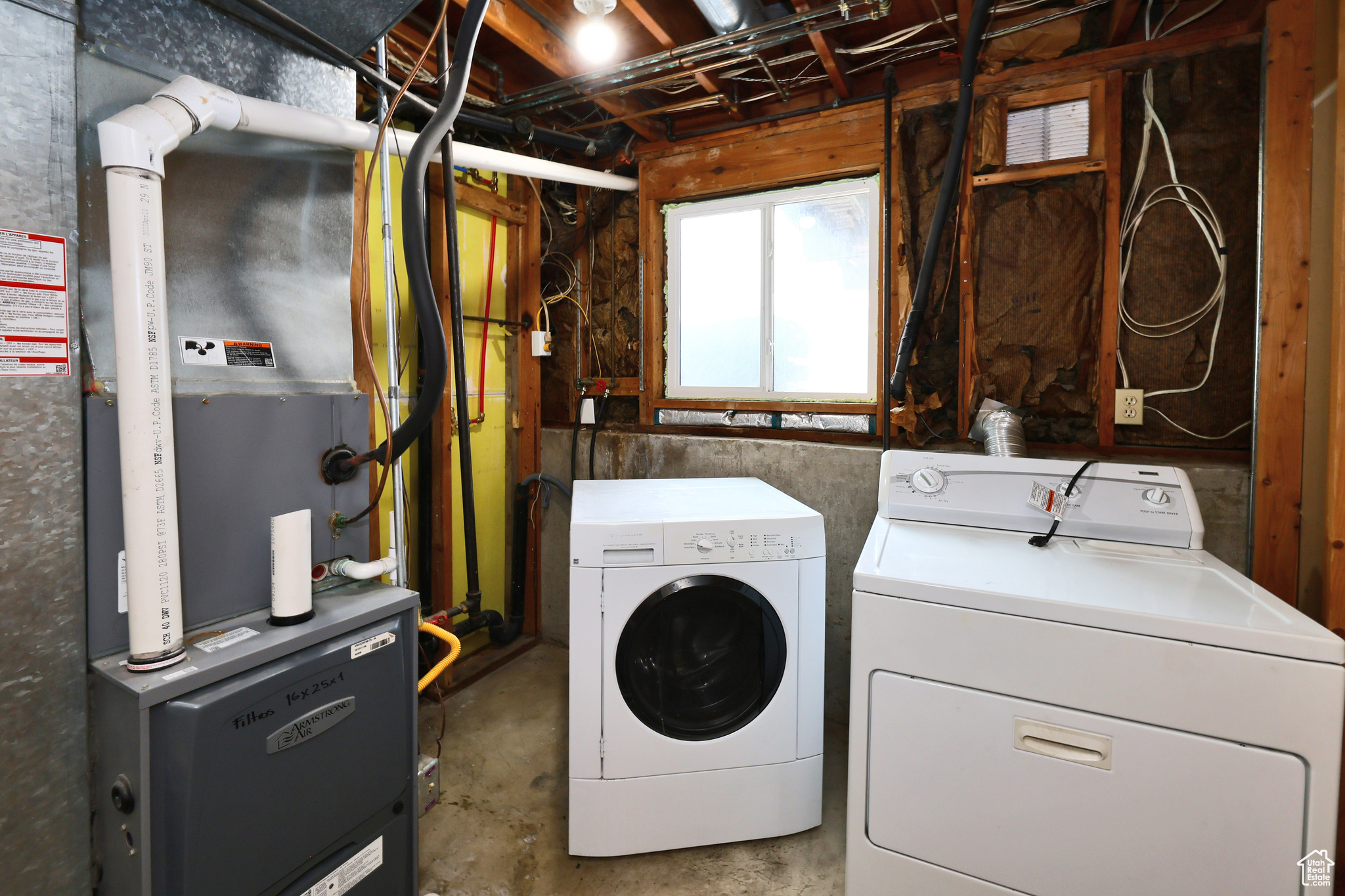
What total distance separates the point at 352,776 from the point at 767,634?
3.38 ft

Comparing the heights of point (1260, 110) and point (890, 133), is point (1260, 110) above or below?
below

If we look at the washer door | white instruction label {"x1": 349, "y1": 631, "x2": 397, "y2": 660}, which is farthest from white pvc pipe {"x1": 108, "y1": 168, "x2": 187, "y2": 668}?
the washer door

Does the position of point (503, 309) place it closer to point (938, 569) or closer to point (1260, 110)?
point (938, 569)

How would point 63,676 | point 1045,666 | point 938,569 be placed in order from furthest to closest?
point 938,569, point 1045,666, point 63,676

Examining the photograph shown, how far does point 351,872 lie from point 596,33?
7.50 ft

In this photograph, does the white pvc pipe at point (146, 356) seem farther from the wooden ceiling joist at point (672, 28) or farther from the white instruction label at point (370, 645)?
the wooden ceiling joist at point (672, 28)

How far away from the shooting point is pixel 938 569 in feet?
4.09

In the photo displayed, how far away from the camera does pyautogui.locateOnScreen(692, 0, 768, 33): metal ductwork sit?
1.78 metres

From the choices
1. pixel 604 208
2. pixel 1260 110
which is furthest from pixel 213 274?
pixel 1260 110

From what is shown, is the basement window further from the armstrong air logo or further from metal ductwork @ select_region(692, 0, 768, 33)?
the armstrong air logo

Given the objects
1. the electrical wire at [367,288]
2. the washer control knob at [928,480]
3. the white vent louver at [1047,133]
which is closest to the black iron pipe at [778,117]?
the white vent louver at [1047,133]

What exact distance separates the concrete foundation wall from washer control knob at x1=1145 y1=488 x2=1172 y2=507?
39 centimetres

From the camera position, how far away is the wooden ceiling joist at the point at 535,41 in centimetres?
182

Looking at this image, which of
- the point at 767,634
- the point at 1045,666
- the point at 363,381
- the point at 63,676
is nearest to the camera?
the point at 63,676
